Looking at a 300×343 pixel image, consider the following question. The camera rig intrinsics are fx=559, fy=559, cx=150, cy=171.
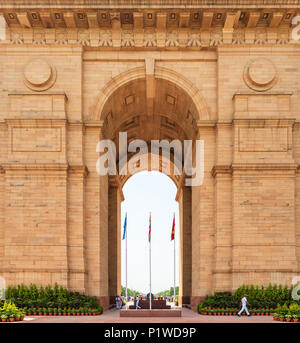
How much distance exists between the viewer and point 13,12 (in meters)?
30.3

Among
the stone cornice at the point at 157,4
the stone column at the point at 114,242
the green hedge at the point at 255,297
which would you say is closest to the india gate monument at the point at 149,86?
the stone cornice at the point at 157,4

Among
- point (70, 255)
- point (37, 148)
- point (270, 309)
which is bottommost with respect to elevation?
point (270, 309)

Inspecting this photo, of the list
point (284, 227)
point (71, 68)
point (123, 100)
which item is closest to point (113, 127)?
point (123, 100)

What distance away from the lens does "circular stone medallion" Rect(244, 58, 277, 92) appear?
30875 mm

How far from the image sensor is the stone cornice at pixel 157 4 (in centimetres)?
3000

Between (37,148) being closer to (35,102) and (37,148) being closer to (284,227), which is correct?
(35,102)

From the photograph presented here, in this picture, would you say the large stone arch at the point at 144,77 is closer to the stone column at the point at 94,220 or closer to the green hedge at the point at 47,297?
the stone column at the point at 94,220

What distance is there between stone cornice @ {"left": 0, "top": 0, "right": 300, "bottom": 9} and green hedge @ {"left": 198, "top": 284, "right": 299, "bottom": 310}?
14.9 m

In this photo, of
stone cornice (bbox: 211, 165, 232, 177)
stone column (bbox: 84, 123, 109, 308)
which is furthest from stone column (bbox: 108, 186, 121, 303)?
stone cornice (bbox: 211, 165, 232, 177)

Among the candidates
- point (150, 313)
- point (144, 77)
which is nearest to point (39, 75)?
point (144, 77)

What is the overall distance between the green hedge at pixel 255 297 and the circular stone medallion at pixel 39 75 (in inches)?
572

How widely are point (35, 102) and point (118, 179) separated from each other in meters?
14.9

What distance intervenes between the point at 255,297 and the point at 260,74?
1206 cm

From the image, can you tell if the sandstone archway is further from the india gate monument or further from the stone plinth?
the stone plinth
